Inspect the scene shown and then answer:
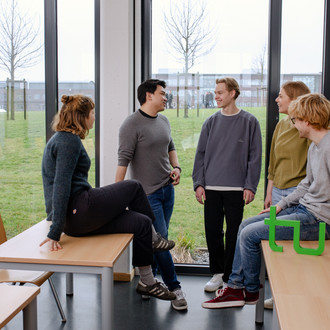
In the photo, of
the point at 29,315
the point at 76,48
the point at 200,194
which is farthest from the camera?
the point at 76,48

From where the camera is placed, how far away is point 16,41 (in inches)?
156

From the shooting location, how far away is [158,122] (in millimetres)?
3338

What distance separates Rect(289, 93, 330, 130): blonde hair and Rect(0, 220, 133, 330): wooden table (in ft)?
3.90

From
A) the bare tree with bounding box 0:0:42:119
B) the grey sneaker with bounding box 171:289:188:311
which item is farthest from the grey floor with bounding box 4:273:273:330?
the bare tree with bounding box 0:0:42:119

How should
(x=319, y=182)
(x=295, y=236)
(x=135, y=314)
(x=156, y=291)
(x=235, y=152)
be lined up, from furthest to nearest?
(x=235, y=152)
(x=135, y=314)
(x=156, y=291)
(x=319, y=182)
(x=295, y=236)

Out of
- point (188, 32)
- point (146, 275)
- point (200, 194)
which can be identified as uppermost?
point (188, 32)

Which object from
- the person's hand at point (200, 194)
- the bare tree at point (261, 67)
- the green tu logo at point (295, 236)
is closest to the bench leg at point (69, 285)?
the person's hand at point (200, 194)

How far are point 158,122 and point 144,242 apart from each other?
3.21 feet

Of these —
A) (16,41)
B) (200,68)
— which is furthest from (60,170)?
(16,41)

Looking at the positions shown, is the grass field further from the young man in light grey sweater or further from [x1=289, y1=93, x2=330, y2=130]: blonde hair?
[x1=289, y1=93, x2=330, y2=130]: blonde hair

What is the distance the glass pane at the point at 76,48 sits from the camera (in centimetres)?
389

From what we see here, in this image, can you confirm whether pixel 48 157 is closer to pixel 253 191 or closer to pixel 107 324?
pixel 107 324

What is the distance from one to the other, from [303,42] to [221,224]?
156 cm

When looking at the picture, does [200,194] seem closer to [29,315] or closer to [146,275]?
[146,275]
